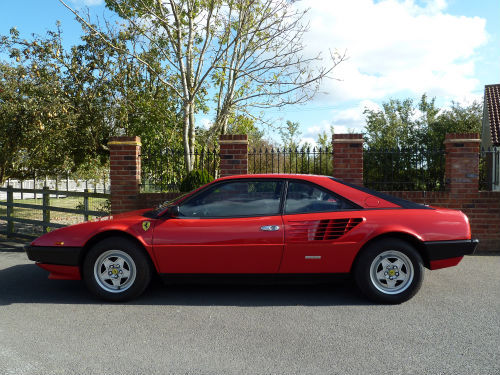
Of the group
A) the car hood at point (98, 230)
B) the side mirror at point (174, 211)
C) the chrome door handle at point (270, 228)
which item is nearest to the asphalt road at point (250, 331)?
the car hood at point (98, 230)

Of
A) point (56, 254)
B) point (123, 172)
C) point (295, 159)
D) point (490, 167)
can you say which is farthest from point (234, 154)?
point (490, 167)

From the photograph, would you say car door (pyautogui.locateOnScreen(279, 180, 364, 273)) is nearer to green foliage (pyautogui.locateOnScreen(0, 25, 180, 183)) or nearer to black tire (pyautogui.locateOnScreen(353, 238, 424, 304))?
black tire (pyautogui.locateOnScreen(353, 238, 424, 304))

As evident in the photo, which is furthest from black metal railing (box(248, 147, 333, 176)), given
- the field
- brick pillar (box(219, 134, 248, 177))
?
the field

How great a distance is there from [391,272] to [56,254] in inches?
147

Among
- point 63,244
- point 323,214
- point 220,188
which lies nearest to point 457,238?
point 323,214

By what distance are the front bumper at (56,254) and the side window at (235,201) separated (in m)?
1.27

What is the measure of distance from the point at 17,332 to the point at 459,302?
4.48 meters

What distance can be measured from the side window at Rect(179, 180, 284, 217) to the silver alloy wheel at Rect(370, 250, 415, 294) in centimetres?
125

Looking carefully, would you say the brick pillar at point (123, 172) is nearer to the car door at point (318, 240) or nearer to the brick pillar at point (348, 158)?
the brick pillar at point (348, 158)

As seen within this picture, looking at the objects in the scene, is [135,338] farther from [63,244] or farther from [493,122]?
[493,122]

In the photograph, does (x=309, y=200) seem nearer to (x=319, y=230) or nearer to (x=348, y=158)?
(x=319, y=230)

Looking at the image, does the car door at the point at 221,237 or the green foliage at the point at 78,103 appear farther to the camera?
the green foliage at the point at 78,103

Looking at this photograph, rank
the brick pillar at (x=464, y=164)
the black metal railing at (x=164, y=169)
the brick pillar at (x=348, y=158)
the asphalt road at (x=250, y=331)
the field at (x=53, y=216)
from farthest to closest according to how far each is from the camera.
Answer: the field at (x=53, y=216) < the black metal railing at (x=164, y=169) < the brick pillar at (x=348, y=158) < the brick pillar at (x=464, y=164) < the asphalt road at (x=250, y=331)

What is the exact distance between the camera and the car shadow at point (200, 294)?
4.69 m
